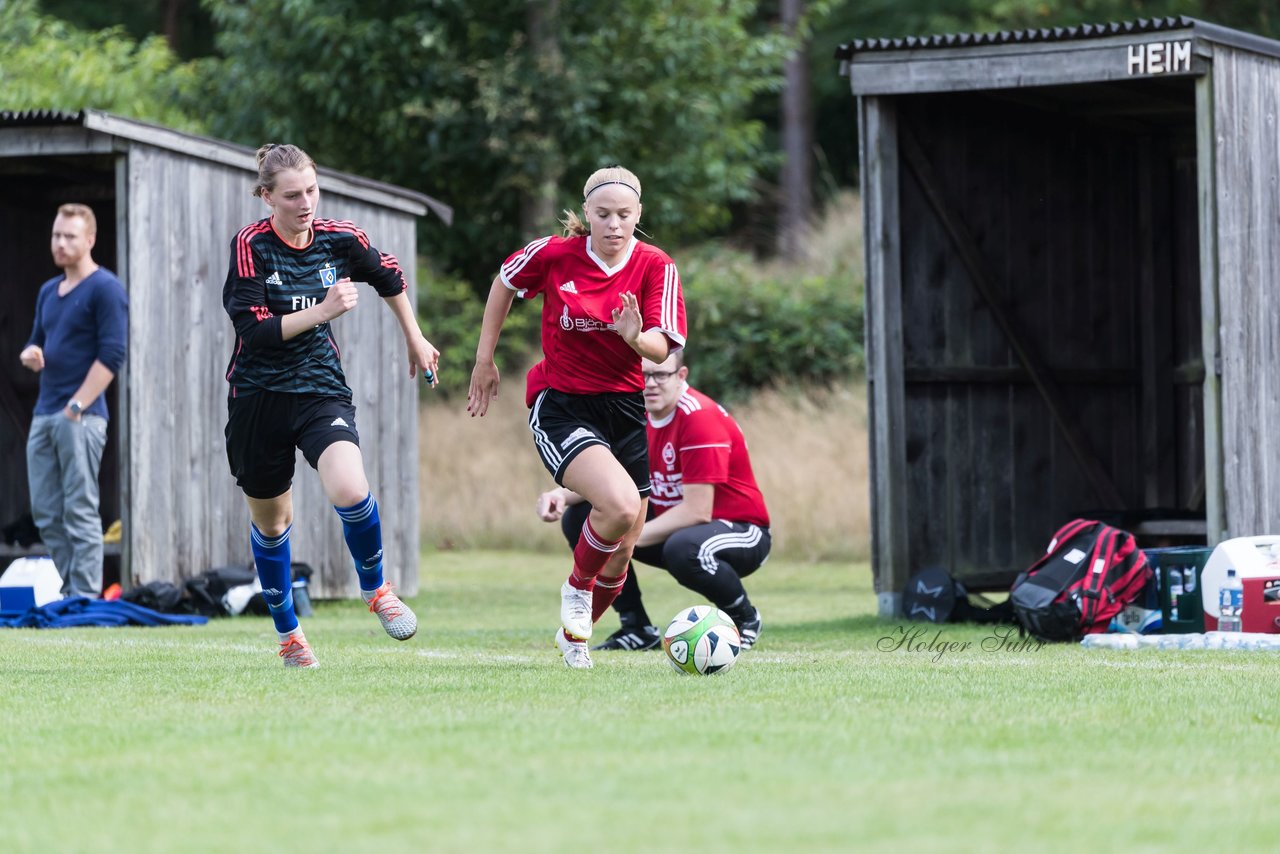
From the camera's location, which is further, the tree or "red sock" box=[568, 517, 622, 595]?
the tree

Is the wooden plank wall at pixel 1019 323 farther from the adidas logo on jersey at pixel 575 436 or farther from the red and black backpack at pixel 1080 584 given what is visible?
the adidas logo on jersey at pixel 575 436

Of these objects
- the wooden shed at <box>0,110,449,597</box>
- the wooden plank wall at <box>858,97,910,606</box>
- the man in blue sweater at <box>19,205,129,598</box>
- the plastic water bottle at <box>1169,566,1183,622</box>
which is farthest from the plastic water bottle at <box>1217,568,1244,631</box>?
the wooden shed at <box>0,110,449,597</box>

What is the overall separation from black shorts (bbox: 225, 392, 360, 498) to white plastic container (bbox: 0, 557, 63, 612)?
4.39 metres

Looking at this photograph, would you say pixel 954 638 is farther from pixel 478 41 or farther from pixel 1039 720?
pixel 478 41

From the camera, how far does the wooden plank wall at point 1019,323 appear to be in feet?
40.3

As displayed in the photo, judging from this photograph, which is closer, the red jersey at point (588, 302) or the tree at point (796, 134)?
the red jersey at point (588, 302)

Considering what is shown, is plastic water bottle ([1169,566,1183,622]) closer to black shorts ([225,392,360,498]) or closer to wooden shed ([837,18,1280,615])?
wooden shed ([837,18,1280,615])

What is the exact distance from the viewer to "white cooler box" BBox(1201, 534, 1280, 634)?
911cm

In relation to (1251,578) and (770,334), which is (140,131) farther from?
(770,334)

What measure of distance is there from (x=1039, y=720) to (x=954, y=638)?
413 cm

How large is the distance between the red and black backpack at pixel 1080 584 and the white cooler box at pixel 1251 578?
42 cm

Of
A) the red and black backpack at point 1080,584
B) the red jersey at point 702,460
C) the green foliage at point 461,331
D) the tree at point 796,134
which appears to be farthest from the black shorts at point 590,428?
the tree at point 796,134

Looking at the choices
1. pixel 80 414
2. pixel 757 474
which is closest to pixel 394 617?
pixel 80 414

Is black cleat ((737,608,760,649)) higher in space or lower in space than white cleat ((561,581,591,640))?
lower
